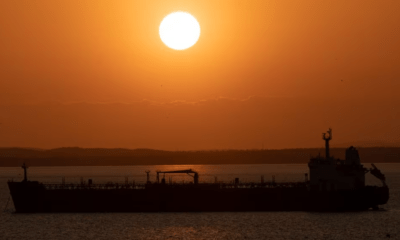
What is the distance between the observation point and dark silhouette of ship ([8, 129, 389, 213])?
92.9 metres

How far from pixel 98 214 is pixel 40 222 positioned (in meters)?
11.3

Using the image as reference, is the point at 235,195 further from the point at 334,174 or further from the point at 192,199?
the point at 334,174

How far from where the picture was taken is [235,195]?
100m

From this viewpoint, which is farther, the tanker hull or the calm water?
the tanker hull

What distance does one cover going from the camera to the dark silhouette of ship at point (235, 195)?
9294cm

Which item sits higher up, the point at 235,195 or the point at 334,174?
the point at 334,174

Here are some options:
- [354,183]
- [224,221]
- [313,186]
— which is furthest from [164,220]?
[354,183]

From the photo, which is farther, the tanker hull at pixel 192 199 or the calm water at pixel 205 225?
the tanker hull at pixel 192 199

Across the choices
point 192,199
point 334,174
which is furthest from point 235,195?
point 334,174

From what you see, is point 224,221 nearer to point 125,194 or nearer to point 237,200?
point 237,200

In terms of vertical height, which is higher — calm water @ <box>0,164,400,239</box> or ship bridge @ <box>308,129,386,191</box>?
ship bridge @ <box>308,129,386,191</box>

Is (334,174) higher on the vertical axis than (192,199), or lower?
higher

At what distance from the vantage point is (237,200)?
329ft

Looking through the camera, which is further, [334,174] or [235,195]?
[235,195]
